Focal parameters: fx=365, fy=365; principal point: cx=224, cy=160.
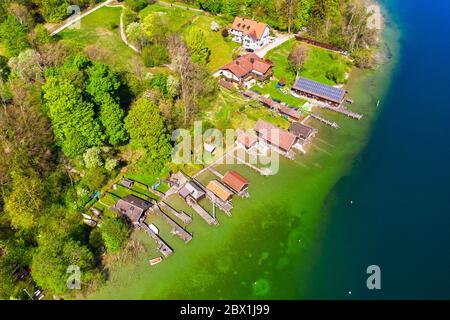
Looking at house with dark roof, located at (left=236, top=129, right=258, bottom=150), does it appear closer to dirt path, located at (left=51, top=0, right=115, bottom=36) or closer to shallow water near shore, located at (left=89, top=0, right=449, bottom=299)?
shallow water near shore, located at (left=89, top=0, right=449, bottom=299)

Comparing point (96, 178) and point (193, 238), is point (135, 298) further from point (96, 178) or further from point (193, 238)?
point (96, 178)

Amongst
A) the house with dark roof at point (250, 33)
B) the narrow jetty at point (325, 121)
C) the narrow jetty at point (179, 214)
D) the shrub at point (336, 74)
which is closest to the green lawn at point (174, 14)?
the house with dark roof at point (250, 33)

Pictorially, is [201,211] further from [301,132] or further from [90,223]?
[301,132]

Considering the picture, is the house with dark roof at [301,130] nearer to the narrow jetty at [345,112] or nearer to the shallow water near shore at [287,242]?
the shallow water near shore at [287,242]

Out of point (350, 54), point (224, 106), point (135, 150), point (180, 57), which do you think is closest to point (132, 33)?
point (180, 57)

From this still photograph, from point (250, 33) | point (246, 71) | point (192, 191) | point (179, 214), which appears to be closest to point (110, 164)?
point (192, 191)

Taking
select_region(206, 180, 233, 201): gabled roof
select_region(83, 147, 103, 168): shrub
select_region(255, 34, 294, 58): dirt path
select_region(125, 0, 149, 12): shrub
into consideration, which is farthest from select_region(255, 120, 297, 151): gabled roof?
select_region(125, 0, 149, 12): shrub
